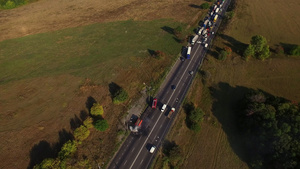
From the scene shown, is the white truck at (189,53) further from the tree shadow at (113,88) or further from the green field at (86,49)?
the tree shadow at (113,88)

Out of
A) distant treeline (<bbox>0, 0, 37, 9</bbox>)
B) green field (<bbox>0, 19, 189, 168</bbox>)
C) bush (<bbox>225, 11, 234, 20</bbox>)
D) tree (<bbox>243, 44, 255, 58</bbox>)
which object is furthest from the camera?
distant treeline (<bbox>0, 0, 37, 9</bbox>)

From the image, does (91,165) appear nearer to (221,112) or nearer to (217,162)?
(217,162)

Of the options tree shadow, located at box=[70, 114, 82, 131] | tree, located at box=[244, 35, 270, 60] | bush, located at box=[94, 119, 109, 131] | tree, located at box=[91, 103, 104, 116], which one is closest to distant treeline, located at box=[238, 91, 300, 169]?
tree, located at box=[244, 35, 270, 60]

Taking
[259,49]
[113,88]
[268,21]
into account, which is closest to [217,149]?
[113,88]

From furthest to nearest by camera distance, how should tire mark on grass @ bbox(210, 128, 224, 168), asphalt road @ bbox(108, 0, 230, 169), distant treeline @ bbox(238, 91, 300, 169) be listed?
tire mark on grass @ bbox(210, 128, 224, 168) < asphalt road @ bbox(108, 0, 230, 169) < distant treeline @ bbox(238, 91, 300, 169)

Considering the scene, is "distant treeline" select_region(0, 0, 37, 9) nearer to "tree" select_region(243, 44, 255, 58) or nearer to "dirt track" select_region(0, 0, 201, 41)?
"dirt track" select_region(0, 0, 201, 41)

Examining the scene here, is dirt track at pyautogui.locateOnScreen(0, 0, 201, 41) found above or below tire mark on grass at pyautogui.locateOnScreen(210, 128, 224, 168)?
above
